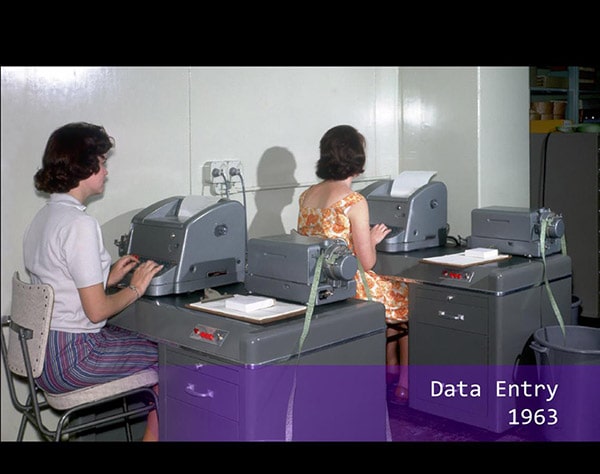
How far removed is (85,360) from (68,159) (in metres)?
0.66

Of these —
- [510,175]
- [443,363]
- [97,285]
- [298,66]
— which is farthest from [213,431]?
[510,175]

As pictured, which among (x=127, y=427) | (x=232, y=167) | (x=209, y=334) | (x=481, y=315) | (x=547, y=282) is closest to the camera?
(x=209, y=334)

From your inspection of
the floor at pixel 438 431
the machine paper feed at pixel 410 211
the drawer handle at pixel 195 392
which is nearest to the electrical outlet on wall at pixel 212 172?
the machine paper feed at pixel 410 211

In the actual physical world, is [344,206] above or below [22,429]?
above

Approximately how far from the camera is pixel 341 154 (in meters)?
3.31

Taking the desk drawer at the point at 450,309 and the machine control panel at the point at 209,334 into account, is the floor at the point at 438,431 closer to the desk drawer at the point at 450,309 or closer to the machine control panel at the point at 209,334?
the desk drawer at the point at 450,309

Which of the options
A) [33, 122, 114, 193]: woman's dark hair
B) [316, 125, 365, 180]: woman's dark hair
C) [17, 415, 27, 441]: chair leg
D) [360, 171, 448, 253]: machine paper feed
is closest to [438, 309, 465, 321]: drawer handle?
[360, 171, 448, 253]: machine paper feed

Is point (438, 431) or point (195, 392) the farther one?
point (438, 431)

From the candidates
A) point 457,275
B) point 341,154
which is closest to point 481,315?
point 457,275

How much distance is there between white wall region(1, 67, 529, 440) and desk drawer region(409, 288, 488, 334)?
0.78m

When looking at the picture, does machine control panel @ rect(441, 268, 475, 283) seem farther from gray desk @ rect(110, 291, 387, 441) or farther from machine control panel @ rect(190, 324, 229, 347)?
machine control panel @ rect(190, 324, 229, 347)

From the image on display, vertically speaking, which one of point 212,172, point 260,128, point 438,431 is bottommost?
point 438,431

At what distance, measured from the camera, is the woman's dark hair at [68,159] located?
2582 millimetres

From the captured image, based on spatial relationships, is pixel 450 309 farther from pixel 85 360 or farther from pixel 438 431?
pixel 85 360
